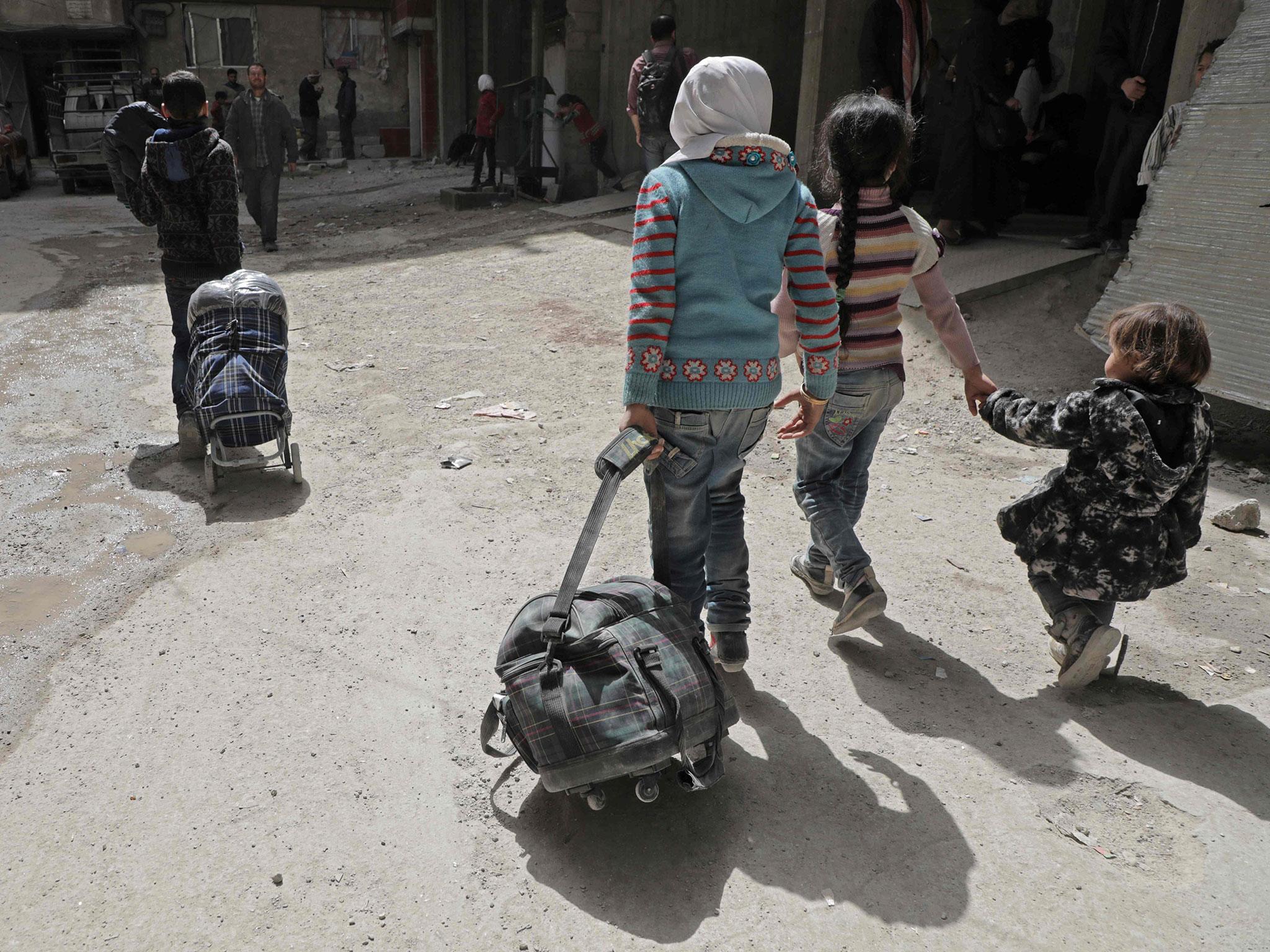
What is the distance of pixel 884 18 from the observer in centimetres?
686

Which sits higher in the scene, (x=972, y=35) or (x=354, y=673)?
(x=972, y=35)

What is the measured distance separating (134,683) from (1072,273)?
6050mm

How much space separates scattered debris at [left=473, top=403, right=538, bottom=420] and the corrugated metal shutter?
10.0ft

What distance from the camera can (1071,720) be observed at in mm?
2939

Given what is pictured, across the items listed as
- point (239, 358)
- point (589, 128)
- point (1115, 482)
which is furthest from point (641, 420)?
point (589, 128)

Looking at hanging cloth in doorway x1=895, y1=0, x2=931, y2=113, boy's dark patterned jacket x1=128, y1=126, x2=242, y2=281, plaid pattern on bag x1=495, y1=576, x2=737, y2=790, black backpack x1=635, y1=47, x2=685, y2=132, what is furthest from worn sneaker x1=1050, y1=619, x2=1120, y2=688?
black backpack x1=635, y1=47, x2=685, y2=132

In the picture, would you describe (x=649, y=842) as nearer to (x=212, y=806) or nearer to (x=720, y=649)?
(x=720, y=649)

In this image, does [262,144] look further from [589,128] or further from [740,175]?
[740,175]

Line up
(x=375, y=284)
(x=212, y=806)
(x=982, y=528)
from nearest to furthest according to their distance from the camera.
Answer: (x=212, y=806) → (x=982, y=528) → (x=375, y=284)

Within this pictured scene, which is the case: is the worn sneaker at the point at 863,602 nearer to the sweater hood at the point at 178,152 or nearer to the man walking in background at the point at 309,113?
the sweater hood at the point at 178,152

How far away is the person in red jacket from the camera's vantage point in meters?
13.2

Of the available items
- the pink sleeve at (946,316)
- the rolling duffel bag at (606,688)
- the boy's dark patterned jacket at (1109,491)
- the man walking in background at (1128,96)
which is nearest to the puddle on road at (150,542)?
the rolling duffel bag at (606,688)

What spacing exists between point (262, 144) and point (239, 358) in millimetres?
6759

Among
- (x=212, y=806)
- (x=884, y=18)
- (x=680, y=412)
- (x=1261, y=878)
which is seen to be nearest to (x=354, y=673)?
(x=212, y=806)
